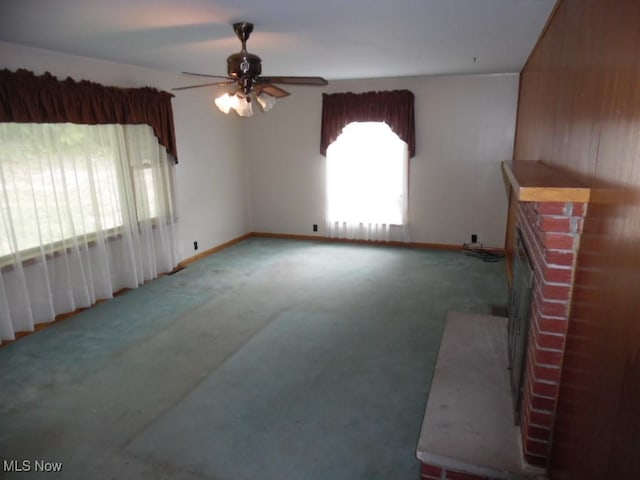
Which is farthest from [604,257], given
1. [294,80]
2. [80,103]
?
[80,103]

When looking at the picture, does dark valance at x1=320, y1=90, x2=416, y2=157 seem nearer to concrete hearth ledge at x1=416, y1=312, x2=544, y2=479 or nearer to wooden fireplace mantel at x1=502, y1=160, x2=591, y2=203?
concrete hearth ledge at x1=416, y1=312, x2=544, y2=479

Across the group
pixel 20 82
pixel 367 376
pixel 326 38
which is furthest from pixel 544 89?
pixel 20 82

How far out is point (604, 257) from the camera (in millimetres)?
1196

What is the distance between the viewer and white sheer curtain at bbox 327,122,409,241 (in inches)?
230

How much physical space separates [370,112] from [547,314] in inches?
180

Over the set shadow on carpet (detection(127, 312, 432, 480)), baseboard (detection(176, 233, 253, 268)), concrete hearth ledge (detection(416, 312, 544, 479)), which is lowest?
shadow on carpet (detection(127, 312, 432, 480))

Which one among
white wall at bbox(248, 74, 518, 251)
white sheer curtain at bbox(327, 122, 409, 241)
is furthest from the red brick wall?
white sheer curtain at bbox(327, 122, 409, 241)

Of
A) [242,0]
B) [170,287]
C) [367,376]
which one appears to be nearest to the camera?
[242,0]

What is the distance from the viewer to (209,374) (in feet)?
9.48

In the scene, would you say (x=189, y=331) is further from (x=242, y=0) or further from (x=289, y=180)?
(x=289, y=180)

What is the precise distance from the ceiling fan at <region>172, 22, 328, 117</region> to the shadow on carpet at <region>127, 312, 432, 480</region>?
71.6 inches

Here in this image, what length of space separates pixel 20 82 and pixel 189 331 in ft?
7.66

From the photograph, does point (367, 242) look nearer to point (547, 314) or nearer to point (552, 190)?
point (547, 314)

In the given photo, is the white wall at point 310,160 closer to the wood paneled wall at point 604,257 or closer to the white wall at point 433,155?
the white wall at point 433,155
